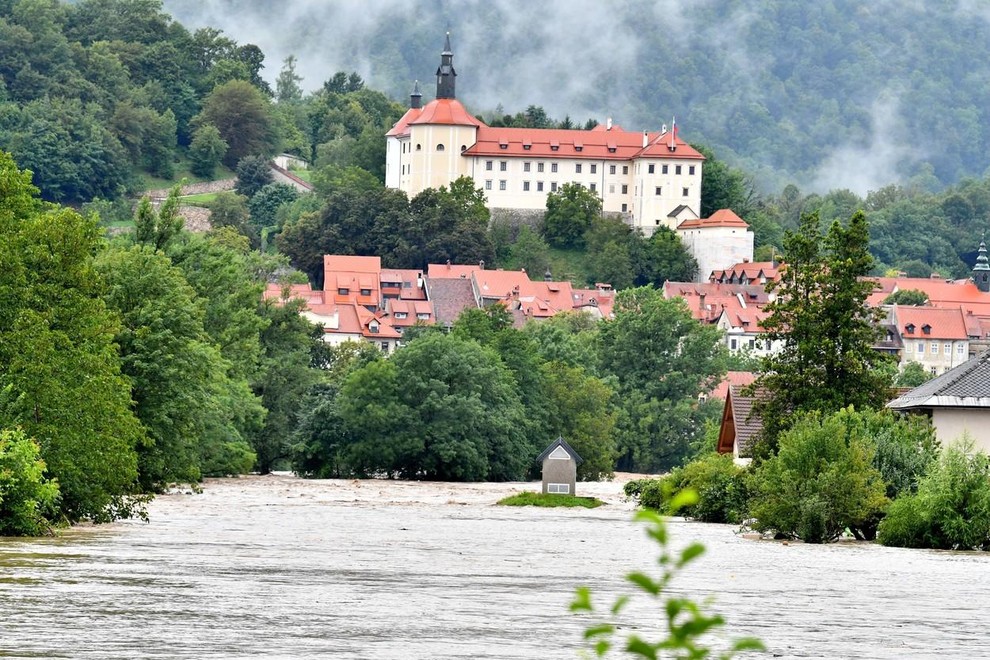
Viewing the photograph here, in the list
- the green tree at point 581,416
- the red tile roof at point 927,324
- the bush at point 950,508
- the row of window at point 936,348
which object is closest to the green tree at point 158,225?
the green tree at point 581,416

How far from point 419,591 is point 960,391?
2549 cm

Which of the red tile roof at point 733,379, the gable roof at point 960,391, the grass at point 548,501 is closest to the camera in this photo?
the gable roof at point 960,391

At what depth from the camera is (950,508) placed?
44062mm

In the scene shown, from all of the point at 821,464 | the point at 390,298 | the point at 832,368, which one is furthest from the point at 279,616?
the point at 390,298

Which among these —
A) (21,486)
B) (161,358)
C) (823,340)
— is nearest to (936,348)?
(823,340)

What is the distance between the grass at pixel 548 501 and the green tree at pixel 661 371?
5434cm

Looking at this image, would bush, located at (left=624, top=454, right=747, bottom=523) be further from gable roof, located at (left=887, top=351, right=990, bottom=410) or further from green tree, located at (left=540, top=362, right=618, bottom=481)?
green tree, located at (left=540, top=362, right=618, bottom=481)

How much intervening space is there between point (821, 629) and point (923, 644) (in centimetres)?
188

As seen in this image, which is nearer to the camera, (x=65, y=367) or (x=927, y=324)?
(x=65, y=367)

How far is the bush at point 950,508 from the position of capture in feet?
142

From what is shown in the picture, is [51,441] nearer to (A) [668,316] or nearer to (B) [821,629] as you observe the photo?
(B) [821,629]

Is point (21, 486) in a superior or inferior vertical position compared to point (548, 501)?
superior

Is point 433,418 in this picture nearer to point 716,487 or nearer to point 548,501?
point 548,501

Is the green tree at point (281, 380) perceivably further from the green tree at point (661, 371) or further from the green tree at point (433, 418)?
the green tree at point (661, 371)
